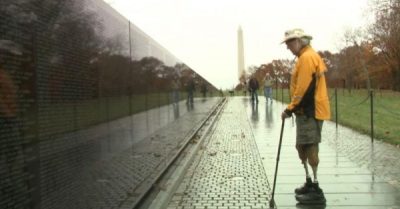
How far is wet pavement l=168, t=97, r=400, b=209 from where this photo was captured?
24.1ft

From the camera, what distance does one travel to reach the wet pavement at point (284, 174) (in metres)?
7.34

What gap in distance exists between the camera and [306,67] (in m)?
7.04

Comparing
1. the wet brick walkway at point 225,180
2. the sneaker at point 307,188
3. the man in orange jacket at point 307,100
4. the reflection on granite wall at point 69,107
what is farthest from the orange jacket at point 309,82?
the reflection on granite wall at point 69,107

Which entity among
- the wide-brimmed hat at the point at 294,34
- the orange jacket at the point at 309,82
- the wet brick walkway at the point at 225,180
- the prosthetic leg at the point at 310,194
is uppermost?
the wide-brimmed hat at the point at 294,34

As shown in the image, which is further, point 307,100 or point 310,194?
point 310,194

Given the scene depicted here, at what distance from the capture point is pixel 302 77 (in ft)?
23.2

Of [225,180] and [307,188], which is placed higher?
[307,188]

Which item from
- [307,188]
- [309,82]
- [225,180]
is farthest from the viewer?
[225,180]

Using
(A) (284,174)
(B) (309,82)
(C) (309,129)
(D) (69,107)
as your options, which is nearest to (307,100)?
(B) (309,82)

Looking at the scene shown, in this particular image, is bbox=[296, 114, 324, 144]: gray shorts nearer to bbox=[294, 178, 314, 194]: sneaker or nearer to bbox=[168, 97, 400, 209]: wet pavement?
bbox=[294, 178, 314, 194]: sneaker

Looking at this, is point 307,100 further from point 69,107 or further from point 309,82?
point 69,107

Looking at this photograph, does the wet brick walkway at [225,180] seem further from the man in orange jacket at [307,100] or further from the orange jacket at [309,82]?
the orange jacket at [309,82]

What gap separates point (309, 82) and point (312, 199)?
148 cm

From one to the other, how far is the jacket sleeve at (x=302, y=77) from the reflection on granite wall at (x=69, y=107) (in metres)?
2.11
